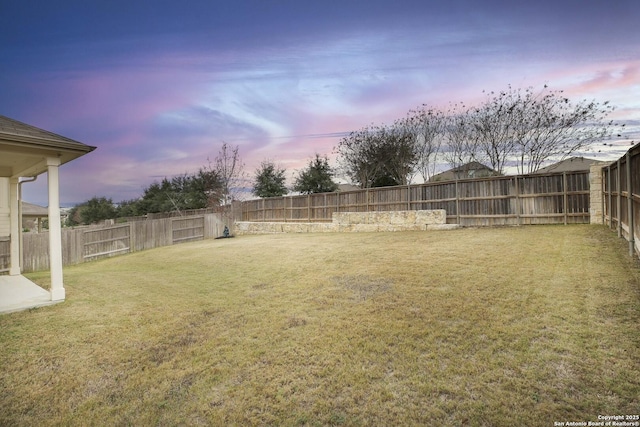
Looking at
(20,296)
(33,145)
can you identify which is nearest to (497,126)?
(33,145)

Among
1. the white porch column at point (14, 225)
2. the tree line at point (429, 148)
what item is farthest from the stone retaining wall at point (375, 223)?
the white porch column at point (14, 225)

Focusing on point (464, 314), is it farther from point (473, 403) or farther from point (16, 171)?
point (16, 171)

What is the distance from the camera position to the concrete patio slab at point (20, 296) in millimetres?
5504

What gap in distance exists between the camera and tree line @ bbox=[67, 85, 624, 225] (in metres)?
18.4

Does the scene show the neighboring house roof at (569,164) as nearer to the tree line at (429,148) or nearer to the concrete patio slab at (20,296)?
the tree line at (429,148)

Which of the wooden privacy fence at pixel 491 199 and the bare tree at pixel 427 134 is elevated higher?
the bare tree at pixel 427 134

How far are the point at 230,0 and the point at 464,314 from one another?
10.5 meters

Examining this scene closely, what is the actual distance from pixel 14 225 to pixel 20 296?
3.94 m

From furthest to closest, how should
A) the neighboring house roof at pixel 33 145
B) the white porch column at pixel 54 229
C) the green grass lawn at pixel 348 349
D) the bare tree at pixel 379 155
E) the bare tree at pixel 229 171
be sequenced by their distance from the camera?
the bare tree at pixel 379 155, the bare tree at pixel 229 171, the white porch column at pixel 54 229, the neighboring house roof at pixel 33 145, the green grass lawn at pixel 348 349

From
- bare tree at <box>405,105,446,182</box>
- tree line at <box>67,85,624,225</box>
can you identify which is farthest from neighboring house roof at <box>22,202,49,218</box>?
bare tree at <box>405,105,446,182</box>

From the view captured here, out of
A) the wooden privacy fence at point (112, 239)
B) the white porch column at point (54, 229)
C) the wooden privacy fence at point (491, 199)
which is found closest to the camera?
the white porch column at point (54, 229)

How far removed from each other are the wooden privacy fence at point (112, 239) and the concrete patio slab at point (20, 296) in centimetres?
461

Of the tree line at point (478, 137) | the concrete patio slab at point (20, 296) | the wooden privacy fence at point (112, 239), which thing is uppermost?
the tree line at point (478, 137)

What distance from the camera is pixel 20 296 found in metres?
6.16
